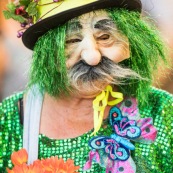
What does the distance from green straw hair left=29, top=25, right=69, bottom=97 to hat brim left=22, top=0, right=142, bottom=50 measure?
2cm

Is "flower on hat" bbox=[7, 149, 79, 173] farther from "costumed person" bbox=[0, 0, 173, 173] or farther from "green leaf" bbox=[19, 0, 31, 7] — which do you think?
"green leaf" bbox=[19, 0, 31, 7]

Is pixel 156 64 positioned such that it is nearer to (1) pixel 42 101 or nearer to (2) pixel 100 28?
(2) pixel 100 28

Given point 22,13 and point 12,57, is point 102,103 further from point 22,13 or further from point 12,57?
point 12,57

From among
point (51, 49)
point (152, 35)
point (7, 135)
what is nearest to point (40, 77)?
point (51, 49)

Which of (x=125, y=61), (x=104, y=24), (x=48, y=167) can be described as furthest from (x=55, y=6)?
(x=48, y=167)

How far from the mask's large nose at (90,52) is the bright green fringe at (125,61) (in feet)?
0.22

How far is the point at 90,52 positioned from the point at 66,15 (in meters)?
0.13

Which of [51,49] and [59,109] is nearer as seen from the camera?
[51,49]

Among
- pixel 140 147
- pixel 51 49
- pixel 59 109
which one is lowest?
pixel 140 147

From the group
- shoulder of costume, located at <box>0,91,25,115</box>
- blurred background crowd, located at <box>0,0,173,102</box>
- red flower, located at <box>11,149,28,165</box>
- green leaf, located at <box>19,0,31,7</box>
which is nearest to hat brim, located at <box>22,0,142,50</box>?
green leaf, located at <box>19,0,31,7</box>

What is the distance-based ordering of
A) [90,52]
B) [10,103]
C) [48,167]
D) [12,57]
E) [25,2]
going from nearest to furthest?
[48,167] → [90,52] → [25,2] → [10,103] → [12,57]

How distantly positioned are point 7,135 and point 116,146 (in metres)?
0.37

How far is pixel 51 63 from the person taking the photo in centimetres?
162

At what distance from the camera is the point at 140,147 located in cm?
173
